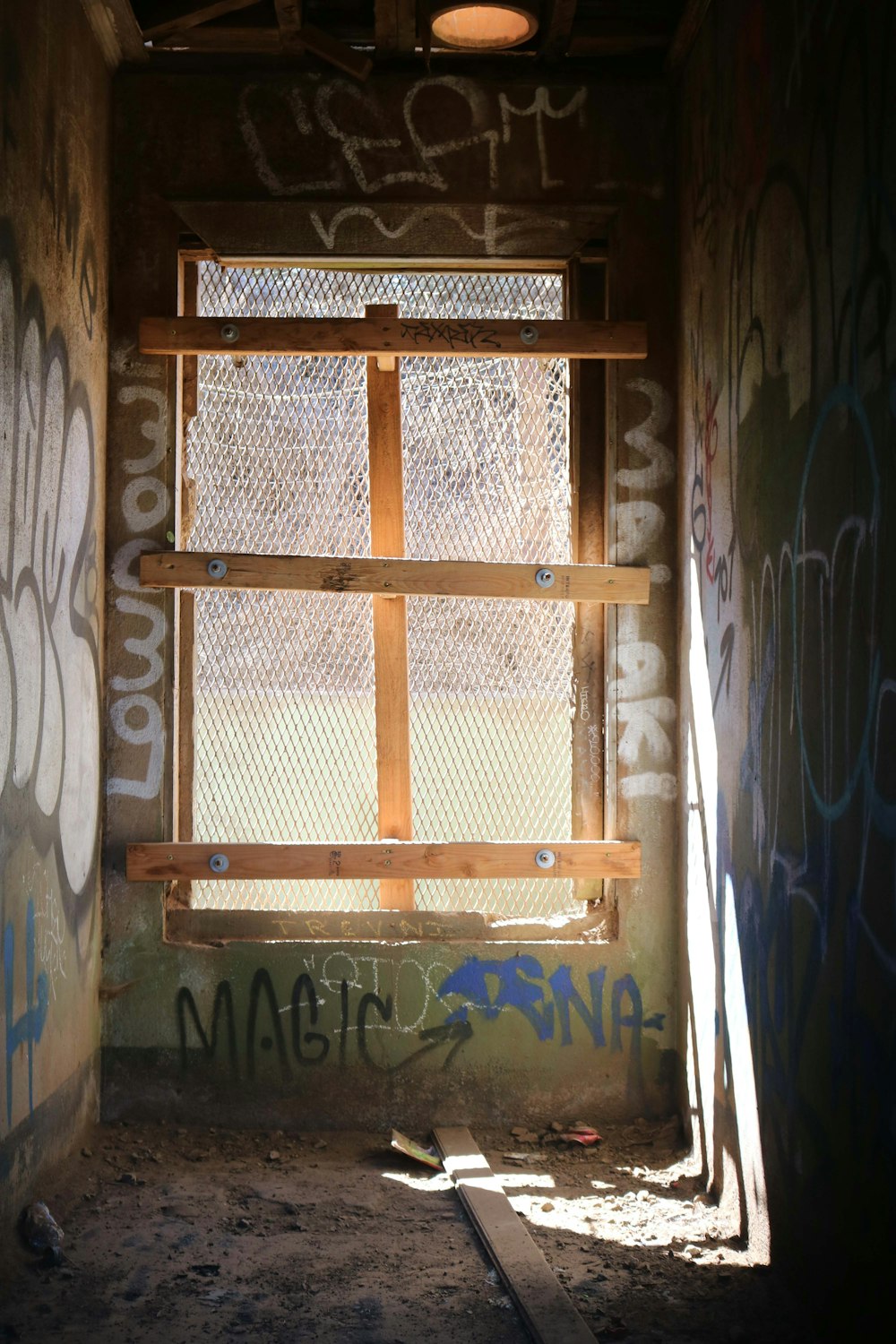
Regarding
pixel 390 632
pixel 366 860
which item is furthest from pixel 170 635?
pixel 366 860

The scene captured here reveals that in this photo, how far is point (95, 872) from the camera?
17.2 feet

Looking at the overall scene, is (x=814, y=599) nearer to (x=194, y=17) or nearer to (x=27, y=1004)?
(x=27, y=1004)

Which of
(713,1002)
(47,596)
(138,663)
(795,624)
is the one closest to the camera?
(795,624)

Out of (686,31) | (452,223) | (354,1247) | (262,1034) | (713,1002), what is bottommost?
(354,1247)

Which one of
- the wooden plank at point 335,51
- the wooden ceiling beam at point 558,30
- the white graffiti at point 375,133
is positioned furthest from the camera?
the white graffiti at point 375,133

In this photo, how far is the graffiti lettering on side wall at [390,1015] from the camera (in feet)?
17.5

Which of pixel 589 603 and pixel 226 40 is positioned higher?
pixel 226 40

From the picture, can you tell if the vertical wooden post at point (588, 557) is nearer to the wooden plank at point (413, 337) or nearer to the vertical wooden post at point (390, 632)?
the wooden plank at point (413, 337)

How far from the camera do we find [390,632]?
550 cm

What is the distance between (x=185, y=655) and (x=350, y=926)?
1289 millimetres

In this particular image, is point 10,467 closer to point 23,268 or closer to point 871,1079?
point 23,268

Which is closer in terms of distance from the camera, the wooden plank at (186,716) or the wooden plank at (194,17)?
→ the wooden plank at (194,17)

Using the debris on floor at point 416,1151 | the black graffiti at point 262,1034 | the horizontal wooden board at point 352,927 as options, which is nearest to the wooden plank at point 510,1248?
the debris on floor at point 416,1151

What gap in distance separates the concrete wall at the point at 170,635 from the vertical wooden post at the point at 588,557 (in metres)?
0.14
